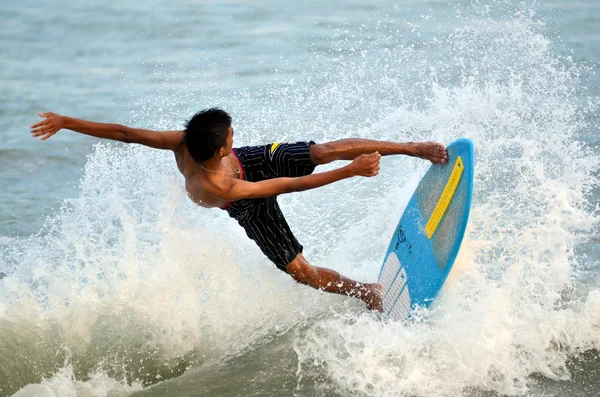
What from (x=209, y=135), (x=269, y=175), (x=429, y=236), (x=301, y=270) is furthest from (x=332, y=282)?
(x=209, y=135)

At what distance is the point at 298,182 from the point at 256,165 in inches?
23.9

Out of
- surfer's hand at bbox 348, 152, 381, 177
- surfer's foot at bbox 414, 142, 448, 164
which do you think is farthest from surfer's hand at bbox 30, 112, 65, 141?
surfer's foot at bbox 414, 142, 448, 164

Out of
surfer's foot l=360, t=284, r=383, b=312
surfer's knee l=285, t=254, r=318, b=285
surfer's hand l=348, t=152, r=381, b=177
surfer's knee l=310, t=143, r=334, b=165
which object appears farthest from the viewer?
surfer's foot l=360, t=284, r=383, b=312

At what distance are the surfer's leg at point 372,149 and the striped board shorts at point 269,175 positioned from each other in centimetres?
8

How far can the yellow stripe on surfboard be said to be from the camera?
4.60m

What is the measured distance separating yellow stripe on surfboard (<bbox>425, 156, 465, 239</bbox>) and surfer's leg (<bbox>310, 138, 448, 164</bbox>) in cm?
16

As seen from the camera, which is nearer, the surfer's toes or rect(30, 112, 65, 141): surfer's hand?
rect(30, 112, 65, 141): surfer's hand

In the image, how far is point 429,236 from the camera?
4.98 meters

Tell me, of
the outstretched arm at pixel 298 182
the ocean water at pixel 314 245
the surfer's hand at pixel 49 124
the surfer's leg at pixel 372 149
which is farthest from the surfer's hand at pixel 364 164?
the surfer's hand at pixel 49 124

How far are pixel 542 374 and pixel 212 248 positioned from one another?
7.36 ft

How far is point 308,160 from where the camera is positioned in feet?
15.9

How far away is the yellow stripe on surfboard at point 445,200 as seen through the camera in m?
4.60

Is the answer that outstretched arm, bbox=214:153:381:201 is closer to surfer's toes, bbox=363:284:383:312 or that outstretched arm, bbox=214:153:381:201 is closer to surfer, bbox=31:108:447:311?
surfer, bbox=31:108:447:311

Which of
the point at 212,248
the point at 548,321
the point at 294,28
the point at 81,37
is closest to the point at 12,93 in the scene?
the point at 81,37
